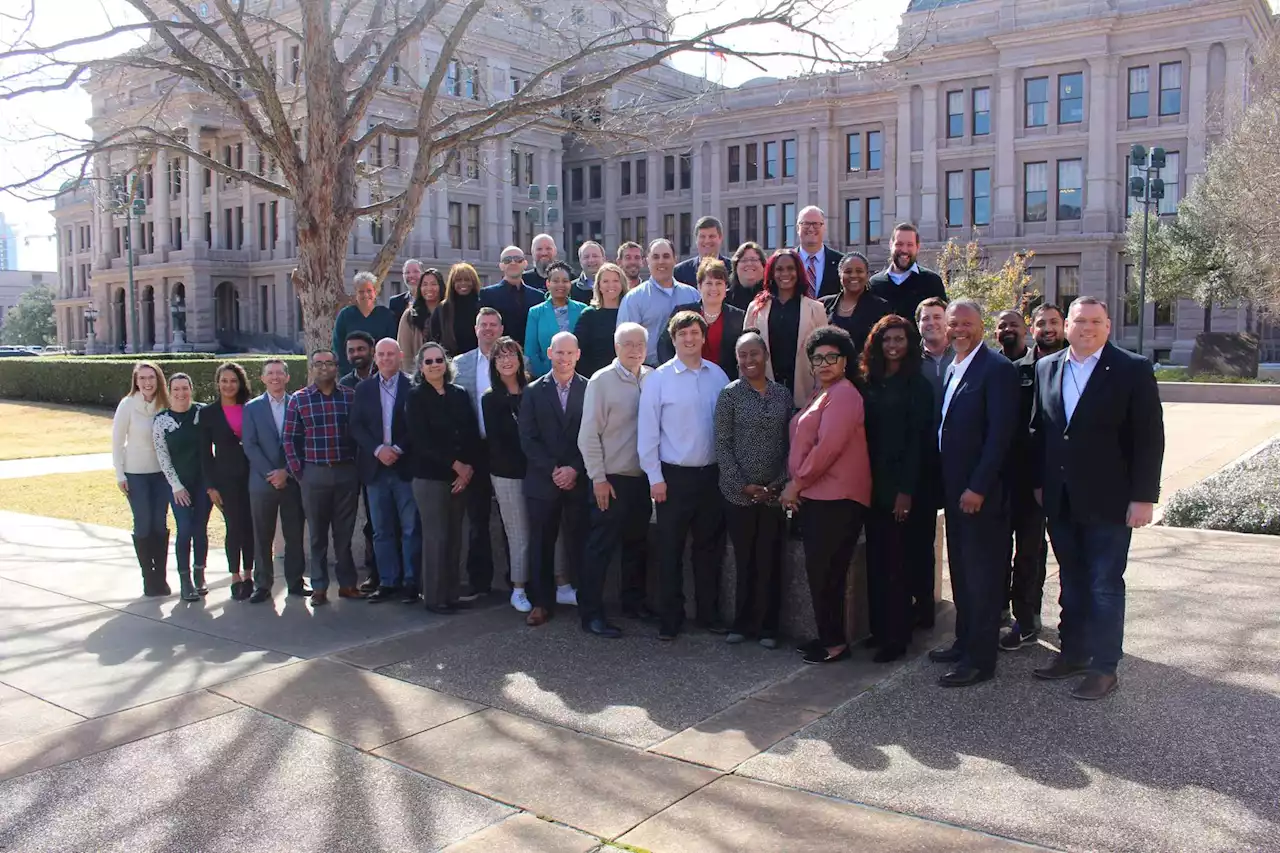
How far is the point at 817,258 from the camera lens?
26.7 feet

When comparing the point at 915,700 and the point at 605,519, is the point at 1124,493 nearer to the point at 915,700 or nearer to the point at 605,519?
the point at 915,700

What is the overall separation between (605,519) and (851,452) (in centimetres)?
191

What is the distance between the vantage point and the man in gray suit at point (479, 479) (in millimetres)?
8312

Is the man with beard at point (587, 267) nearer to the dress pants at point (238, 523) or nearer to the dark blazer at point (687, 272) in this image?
the dark blazer at point (687, 272)

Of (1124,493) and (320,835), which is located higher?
(1124,493)

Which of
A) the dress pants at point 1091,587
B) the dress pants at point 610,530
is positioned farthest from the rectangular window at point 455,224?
the dress pants at point 1091,587

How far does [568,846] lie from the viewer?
4.28m

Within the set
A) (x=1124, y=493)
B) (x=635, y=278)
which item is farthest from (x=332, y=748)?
(x=635, y=278)

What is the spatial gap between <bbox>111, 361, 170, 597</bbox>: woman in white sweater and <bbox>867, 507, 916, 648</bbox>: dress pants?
19.3ft

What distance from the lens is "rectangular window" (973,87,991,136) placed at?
54281mm

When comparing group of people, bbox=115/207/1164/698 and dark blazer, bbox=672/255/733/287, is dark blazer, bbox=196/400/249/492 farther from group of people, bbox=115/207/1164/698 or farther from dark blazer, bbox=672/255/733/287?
dark blazer, bbox=672/255/733/287

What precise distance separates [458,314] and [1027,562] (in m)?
5.31

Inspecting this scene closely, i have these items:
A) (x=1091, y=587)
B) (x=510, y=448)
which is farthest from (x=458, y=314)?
(x=1091, y=587)

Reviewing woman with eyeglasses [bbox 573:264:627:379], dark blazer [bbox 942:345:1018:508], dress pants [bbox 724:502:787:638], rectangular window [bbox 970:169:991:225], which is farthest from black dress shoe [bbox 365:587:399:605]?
rectangular window [bbox 970:169:991:225]
